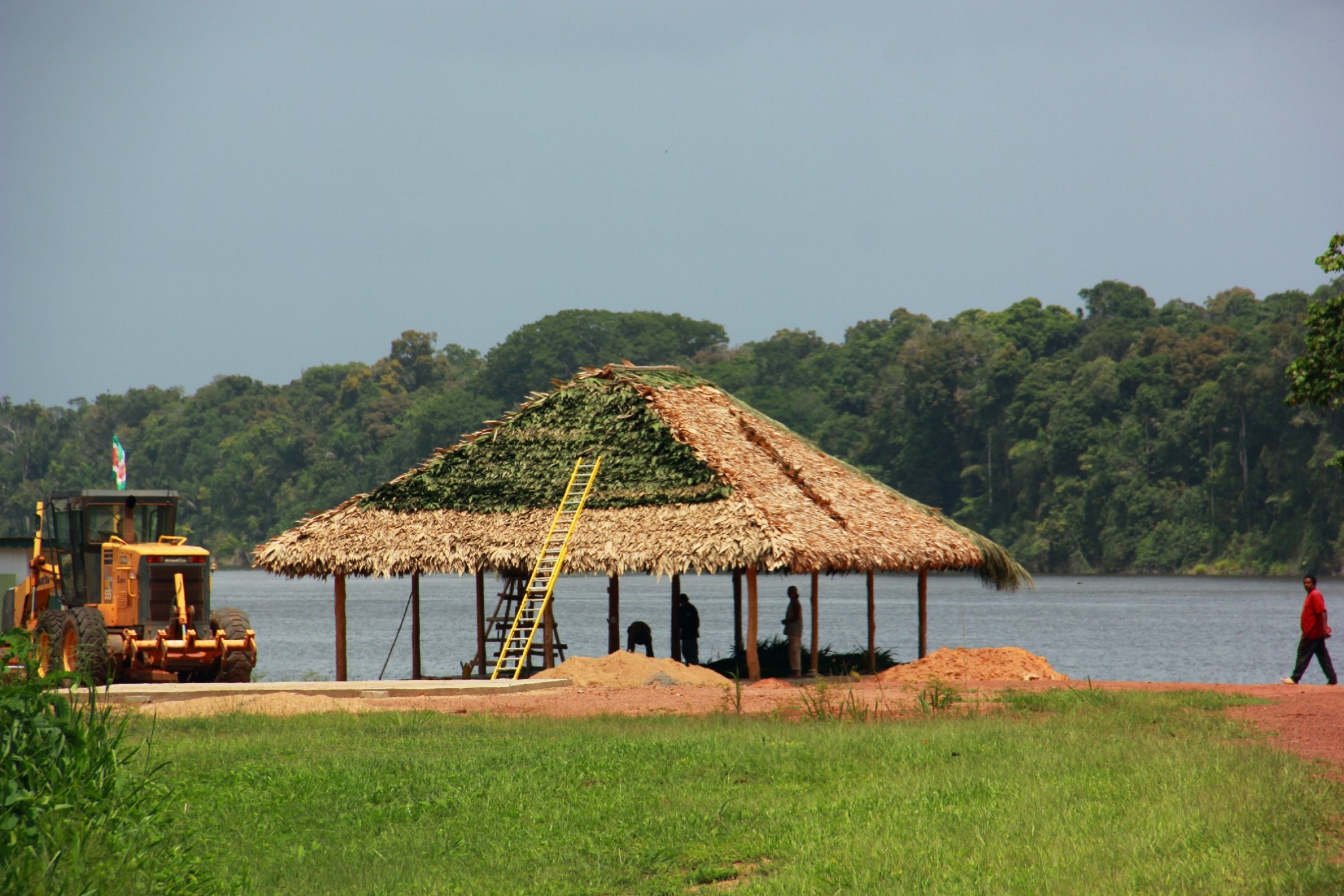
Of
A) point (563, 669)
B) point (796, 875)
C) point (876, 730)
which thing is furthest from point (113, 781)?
point (563, 669)

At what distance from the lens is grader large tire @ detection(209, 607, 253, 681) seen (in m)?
20.2

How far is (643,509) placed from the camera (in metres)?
23.3

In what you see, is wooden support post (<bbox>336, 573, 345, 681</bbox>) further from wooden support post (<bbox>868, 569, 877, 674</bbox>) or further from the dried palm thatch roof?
wooden support post (<bbox>868, 569, 877, 674</bbox>)

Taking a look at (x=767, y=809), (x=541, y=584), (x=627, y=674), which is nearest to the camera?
(x=767, y=809)

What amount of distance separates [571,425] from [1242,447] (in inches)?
2310

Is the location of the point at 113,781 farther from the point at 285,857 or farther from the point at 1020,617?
the point at 1020,617

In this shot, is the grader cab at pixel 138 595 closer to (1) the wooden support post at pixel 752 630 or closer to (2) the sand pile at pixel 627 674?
(2) the sand pile at pixel 627 674

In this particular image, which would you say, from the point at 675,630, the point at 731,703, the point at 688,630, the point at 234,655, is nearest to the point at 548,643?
the point at 688,630

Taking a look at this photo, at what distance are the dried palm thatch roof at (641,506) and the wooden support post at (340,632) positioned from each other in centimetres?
62

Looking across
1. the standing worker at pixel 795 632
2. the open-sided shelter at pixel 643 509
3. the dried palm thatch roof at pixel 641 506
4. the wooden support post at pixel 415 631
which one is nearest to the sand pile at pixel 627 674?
the open-sided shelter at pixel 643 509

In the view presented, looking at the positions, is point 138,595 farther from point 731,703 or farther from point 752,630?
point 752,630

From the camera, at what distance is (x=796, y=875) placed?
356 inches

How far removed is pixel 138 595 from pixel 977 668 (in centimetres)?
1193

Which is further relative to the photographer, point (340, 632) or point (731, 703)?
point (340, 632)
